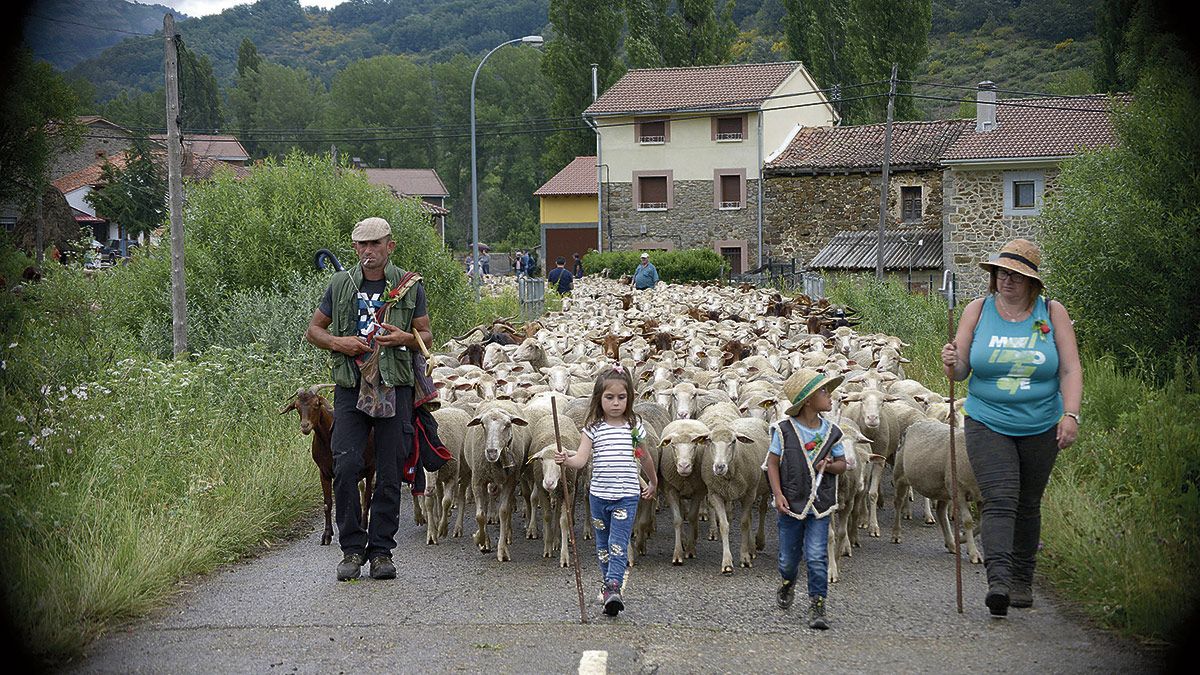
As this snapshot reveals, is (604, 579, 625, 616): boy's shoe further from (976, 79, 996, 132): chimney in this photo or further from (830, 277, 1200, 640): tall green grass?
(976, 79, 996, 132): chimney

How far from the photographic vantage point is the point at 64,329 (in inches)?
537

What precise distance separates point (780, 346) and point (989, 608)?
1225 cm

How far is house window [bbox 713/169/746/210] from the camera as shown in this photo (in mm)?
51844

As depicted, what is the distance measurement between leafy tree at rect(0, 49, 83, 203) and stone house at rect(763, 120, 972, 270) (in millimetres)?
34770

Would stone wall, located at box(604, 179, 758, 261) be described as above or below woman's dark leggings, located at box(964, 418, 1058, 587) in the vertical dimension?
above

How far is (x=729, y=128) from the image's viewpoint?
52156 mm

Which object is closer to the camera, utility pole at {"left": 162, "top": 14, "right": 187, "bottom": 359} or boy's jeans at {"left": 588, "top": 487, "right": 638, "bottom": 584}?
boy's jeans at {"left": 588, "top": 487, "right": 638, "bottom": 584}

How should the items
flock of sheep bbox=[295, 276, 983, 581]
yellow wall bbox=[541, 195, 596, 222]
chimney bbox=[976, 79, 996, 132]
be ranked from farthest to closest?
1. yellow wall bbox=[541, 195, 596, 222]
2. chimney bbox=[976, 79, 996, 132]
3. flock of sheep bbox=[295, 276, 983, 581]

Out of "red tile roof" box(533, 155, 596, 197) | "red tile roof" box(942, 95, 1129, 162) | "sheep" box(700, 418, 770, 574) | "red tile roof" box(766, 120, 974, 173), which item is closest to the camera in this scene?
"sheep" box(700, 418, 770, 574)

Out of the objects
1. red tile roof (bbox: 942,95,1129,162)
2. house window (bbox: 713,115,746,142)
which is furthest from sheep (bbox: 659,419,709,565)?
house window (bbox: 713,115,746,142)

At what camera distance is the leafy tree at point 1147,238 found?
12188 millimetres

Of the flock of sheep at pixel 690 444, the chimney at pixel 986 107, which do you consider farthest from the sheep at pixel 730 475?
the chimney at pixel 986 107

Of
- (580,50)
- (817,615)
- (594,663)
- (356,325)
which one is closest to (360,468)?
(356,325)

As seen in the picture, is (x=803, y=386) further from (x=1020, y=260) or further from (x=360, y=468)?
(x=360, y=468)
